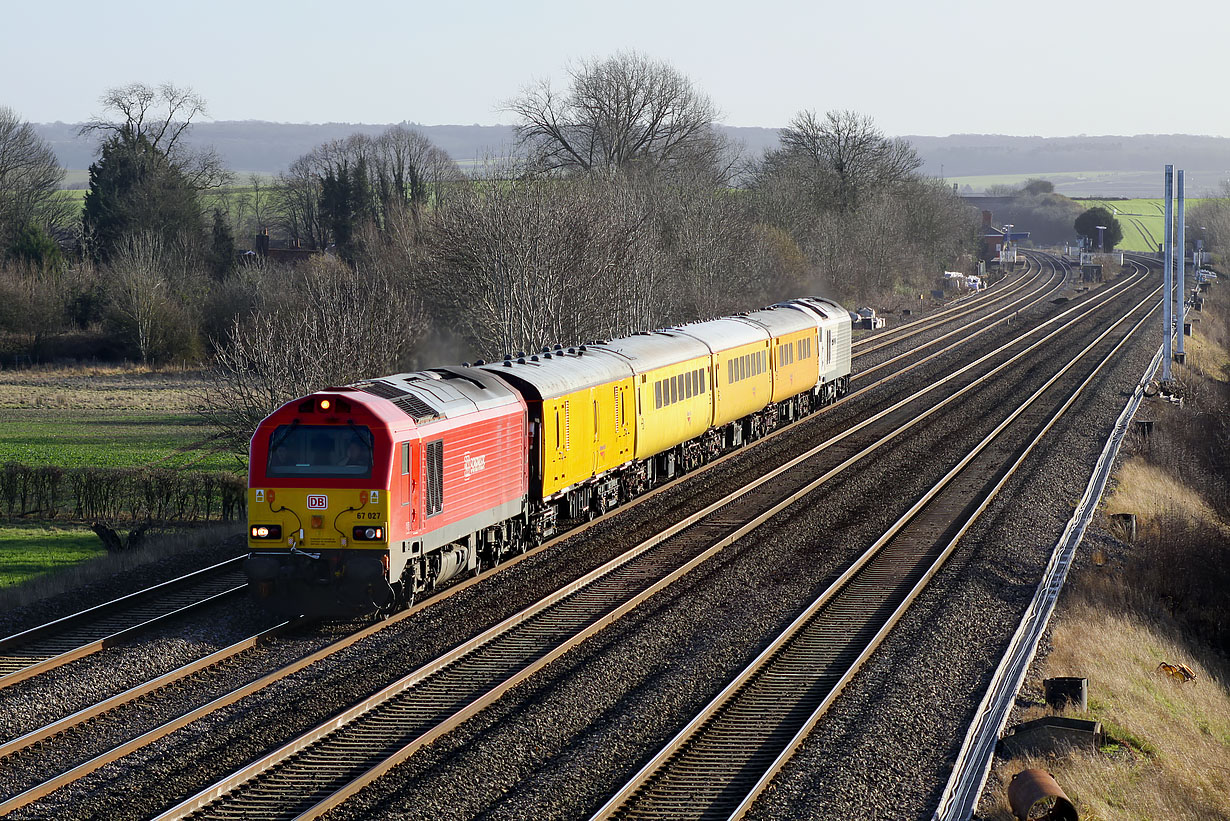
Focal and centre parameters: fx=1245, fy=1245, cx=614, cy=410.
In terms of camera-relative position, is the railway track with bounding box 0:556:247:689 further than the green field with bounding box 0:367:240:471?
No

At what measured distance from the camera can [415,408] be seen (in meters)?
17.1

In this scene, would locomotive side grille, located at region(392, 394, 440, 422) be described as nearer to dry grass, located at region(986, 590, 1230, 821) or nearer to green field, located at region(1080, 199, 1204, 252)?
dry grass, located at region(986, 590, 1230, 821)

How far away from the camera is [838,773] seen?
1205 cm

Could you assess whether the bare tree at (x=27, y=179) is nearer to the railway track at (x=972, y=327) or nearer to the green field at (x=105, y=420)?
the green field at (x=105, y=420)

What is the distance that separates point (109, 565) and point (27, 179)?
7762cm

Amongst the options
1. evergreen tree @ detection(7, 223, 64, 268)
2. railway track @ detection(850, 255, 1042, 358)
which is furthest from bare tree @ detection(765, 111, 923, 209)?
evergreen tree @ detection(7, 223, 64, 268)

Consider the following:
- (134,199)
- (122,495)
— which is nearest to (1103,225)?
(134,199)

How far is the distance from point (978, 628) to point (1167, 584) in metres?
7.47

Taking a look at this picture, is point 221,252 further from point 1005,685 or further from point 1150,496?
point 1005,685

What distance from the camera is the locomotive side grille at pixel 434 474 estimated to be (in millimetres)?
17109

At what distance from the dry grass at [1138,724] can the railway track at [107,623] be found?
425 inches

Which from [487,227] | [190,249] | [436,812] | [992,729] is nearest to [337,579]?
[436,812]

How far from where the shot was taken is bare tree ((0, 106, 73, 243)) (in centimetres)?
8381

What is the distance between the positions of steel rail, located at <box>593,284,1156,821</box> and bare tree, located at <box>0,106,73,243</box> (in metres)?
75.5
